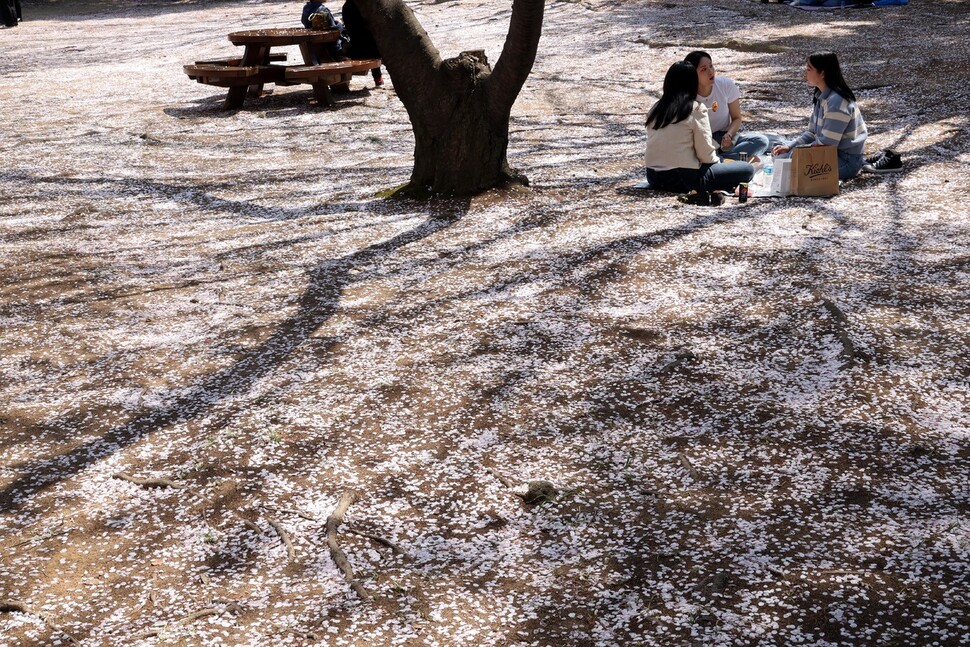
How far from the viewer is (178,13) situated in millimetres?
26203

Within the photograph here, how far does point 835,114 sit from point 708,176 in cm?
105

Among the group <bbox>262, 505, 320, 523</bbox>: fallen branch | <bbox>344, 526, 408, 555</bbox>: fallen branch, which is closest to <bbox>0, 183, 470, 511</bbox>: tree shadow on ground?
<bbox>262, 505, 320, 523</bbox>: fallen branch

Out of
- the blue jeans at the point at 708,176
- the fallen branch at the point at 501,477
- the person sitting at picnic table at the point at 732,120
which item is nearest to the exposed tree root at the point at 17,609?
the fallen branch at the point at 501,477

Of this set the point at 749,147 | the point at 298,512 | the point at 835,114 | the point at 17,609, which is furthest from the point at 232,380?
the point at 749,147

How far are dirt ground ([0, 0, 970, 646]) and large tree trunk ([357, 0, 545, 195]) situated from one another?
0.35 m

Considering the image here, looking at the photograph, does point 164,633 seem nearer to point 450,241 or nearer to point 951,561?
point 951,561

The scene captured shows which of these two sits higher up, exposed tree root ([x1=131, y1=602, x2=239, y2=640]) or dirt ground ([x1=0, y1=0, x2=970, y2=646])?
dirt ground ([x1=0, y1=0, x2=970, y2=646])

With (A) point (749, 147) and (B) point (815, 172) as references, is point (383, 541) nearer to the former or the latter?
(B) point (815, 172)

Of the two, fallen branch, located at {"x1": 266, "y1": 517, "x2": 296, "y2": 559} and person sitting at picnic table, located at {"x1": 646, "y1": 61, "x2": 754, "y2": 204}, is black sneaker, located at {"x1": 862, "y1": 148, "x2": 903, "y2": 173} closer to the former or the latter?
person sitting at picnic table, located at {"x1": 646, "y1": 61, "x2": 754, "y2": 204}

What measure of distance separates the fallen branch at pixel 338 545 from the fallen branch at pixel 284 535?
0.12m

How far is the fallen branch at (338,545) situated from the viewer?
2.86 m

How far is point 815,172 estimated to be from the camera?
266 inches

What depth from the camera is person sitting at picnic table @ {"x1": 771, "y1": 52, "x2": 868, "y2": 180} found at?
6.93m

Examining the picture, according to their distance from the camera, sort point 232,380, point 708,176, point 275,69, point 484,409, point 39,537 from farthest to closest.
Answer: point 275,69 < point 708,176 < point 232,380 < point 484,409 < point 39,537
